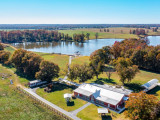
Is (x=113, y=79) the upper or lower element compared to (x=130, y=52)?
lower

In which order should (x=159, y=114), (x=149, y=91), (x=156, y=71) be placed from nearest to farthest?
(x=159, y=114), (x=149, y=91), (x=156, y=71)

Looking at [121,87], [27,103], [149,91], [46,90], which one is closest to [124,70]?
[121,87]

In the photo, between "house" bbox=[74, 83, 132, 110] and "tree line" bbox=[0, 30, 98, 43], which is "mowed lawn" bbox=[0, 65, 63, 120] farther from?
"tree line" bbox=[0, 30, 98, 43]

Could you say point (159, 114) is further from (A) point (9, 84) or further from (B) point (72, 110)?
(A) point (9, 84)

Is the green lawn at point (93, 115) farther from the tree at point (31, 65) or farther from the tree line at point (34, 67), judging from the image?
the tree at point (31, 65)

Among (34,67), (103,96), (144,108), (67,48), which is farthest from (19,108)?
(67,48)

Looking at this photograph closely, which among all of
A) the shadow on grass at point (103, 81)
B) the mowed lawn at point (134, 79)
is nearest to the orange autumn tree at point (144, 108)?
the mowed lawn at point (134, 79)
